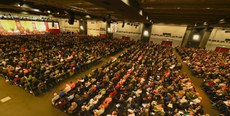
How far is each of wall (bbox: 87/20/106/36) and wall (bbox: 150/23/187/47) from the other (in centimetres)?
1498

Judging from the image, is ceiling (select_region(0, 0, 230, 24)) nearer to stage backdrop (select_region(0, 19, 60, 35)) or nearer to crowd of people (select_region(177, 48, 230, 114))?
crowd of people (select_region(177, 48, 230, 114))

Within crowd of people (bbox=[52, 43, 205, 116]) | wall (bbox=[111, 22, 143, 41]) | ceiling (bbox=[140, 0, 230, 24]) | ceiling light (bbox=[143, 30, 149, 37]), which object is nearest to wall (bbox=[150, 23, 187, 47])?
ceiling light (bbox=[143, 30, 149, 37])

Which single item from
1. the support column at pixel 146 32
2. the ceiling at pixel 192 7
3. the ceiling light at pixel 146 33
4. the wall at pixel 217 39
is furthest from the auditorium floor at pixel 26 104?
the ceiling light at pixel 146 33

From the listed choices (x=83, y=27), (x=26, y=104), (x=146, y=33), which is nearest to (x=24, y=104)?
(x=26, y=104)

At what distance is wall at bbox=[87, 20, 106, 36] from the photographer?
34.6m

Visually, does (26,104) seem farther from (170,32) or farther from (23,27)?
(23,27)

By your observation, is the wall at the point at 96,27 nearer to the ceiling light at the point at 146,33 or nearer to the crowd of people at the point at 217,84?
the ceiling light at the point at 146,33

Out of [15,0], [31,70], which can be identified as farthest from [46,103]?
[15,0]

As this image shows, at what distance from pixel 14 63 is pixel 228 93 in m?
17.3

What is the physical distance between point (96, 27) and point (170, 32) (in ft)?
70.5

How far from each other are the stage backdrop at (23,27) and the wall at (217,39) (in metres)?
33.1

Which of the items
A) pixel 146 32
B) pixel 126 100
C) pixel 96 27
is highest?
pixel 96 27

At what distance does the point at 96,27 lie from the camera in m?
35.9

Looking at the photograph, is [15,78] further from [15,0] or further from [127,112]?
[127,112]
